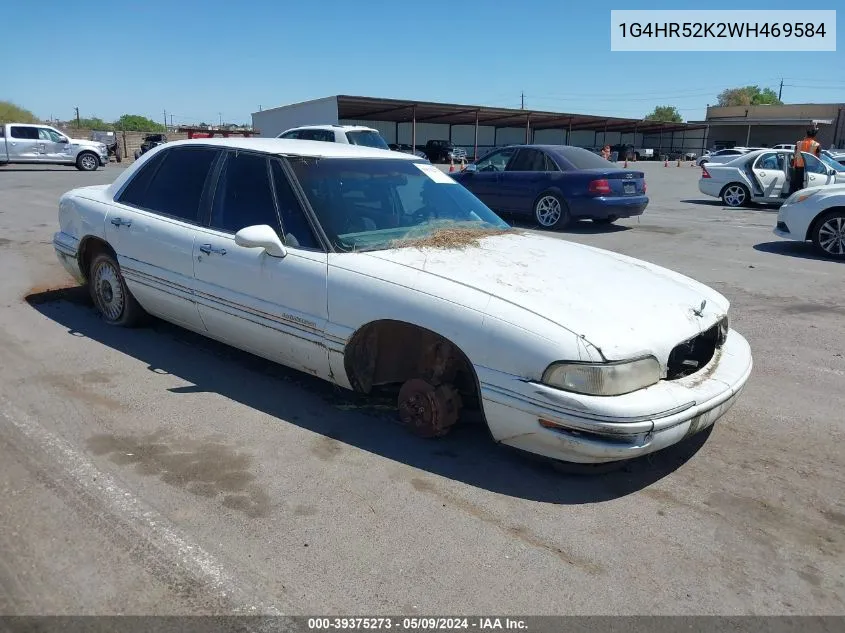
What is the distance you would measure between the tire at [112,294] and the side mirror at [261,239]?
186 cm

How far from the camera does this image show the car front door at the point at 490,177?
12367mm

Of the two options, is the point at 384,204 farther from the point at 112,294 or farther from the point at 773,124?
the point at 773,124

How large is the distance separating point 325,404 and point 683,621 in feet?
7.85

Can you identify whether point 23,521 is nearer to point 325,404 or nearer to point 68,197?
point 325,404

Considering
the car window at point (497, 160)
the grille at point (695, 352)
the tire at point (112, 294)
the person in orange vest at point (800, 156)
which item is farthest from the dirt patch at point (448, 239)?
the person in orange vest at point (800, 156)

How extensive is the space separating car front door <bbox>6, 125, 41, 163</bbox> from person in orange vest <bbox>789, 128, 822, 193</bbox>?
26258mm

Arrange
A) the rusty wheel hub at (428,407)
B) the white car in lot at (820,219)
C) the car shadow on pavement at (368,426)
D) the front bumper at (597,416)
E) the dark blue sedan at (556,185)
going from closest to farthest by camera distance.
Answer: the front bumper at (597,416), the car shadow on pavement at (368,426), the rusty wheel hub at (428,407), the white car in lot at (820,219), the dark blue sedan at (556,185)

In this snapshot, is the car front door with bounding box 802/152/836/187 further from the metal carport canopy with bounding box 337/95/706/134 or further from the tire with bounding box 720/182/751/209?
the metal carport canopy with bounding box 337/95/706/134

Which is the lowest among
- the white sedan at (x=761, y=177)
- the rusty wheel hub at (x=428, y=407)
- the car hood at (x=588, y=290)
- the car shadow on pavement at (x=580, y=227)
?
the rusty wheel hub at (x=428, y=407)

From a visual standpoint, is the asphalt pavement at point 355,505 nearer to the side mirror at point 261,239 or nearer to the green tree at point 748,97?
the side mirror at point 261,239

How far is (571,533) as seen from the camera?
2.89m

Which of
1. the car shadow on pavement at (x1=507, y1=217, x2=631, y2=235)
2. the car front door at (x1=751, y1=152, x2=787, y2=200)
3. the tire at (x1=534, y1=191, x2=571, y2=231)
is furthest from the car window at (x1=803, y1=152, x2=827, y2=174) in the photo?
the tire at (x1=534, y1=191, x2=571, y2=231)

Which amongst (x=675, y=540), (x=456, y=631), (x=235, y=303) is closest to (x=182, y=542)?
(x=456, y=631)

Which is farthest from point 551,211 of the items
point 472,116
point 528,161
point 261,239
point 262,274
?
point 472,116
